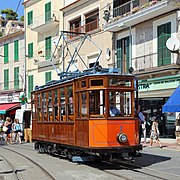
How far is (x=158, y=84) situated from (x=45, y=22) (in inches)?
605

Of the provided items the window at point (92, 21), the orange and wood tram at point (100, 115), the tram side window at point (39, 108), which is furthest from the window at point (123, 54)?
the orange and wood tram at point (100, 115)

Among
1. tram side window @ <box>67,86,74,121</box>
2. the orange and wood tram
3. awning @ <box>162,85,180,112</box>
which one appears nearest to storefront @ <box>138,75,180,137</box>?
awning @ <box>162,85,180,112</box>

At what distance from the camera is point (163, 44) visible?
72.2 feet

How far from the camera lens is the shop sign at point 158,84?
21.0 m

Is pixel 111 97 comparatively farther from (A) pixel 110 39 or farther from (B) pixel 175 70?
(A) pixel 110 39

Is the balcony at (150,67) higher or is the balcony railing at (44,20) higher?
the balcony railing at (44,20)

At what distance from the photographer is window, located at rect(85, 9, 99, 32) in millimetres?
29156

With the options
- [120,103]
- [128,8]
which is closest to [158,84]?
[128,8]

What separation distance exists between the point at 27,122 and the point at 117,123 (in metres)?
17.5

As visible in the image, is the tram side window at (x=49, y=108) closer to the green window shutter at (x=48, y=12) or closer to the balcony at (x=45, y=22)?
the balcony at (x=45, y=22)

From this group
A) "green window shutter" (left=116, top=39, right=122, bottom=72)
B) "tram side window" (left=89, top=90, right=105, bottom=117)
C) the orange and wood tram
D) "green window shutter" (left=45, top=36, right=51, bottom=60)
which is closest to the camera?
the orange and wood tram

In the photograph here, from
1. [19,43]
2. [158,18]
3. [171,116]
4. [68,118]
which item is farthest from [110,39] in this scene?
[19,43]

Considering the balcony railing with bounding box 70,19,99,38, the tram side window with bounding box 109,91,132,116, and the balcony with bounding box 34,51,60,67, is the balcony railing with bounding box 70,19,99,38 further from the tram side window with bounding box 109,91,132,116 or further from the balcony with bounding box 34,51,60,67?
the tram side window with bounding box 109,91,132,116

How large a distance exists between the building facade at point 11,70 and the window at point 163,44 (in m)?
19.8
